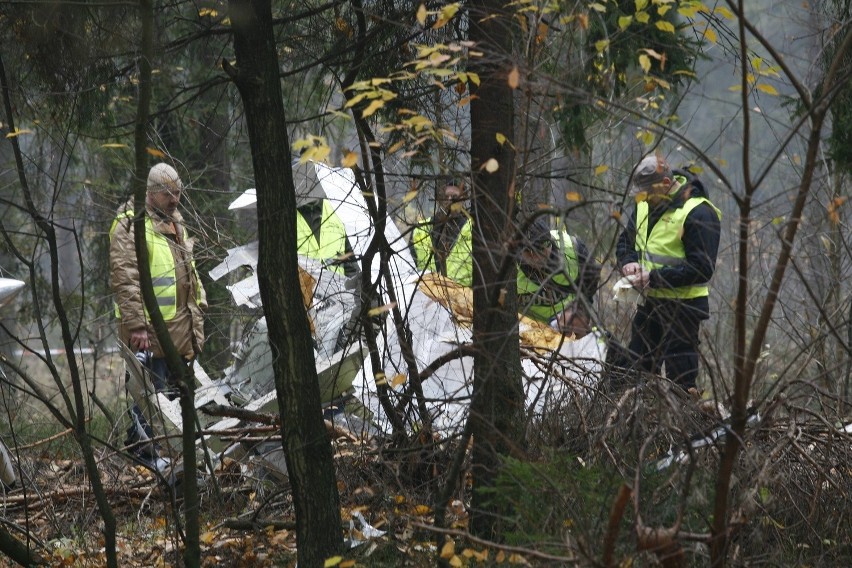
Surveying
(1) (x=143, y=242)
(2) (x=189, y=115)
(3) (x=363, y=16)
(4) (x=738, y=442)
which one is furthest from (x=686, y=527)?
(2) (x=189, y=115)

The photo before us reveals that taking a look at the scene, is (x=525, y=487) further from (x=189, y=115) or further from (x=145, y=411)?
(x=189, y=115)

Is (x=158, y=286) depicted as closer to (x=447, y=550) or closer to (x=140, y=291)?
(x=140, y=291)

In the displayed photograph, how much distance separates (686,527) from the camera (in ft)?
13.2

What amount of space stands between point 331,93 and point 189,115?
6464mm

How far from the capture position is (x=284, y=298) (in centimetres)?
459

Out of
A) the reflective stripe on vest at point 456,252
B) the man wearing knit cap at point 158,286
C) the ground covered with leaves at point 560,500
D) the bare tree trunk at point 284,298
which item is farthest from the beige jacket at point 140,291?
the bare tree trunk at point 284,298

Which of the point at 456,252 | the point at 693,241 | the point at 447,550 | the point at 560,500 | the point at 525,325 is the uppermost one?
the point at 693,241

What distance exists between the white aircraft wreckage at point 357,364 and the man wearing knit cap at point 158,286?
0.84ft

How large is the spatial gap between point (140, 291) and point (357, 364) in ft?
5.43

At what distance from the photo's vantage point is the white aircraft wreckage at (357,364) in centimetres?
548

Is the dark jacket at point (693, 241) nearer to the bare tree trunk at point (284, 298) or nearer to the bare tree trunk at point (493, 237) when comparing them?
the bare tree trunk at point (493, 237)

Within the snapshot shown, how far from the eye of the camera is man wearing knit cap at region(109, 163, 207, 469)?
671 centimetres

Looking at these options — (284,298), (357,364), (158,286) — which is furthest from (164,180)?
(284,298)

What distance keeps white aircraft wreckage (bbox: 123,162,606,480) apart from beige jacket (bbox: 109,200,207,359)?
30cm
